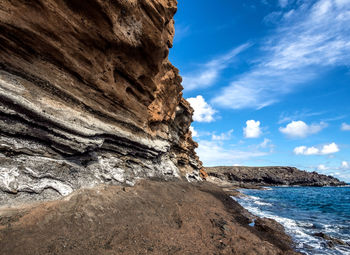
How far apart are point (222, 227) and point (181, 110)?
15976mm

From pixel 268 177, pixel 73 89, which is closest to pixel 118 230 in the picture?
pixel 73 89

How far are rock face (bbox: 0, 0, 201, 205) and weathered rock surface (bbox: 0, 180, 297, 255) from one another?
86 centimetres

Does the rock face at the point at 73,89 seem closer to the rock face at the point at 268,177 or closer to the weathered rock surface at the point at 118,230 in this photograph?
the weathered rock surface at the point at 118,230

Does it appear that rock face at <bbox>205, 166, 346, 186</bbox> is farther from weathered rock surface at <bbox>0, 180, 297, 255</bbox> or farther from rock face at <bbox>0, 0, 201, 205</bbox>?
rock face at <bbox>0, 0, 201, 205</bbox>

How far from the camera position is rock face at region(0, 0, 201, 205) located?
5465 millimetres

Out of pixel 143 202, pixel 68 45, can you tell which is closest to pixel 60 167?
pixel 143 202

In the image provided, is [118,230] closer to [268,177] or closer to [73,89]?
[73,89]

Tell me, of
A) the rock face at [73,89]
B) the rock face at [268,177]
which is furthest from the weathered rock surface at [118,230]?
the rock face at [268,177]

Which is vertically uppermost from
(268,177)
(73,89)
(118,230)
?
(73,89)

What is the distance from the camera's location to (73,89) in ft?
24.3

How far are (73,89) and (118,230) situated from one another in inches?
237

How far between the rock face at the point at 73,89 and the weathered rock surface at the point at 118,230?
2.81ft

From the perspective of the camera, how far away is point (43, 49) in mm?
6398

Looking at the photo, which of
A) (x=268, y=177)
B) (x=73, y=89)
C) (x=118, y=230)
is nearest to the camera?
(x=118, y=230)
